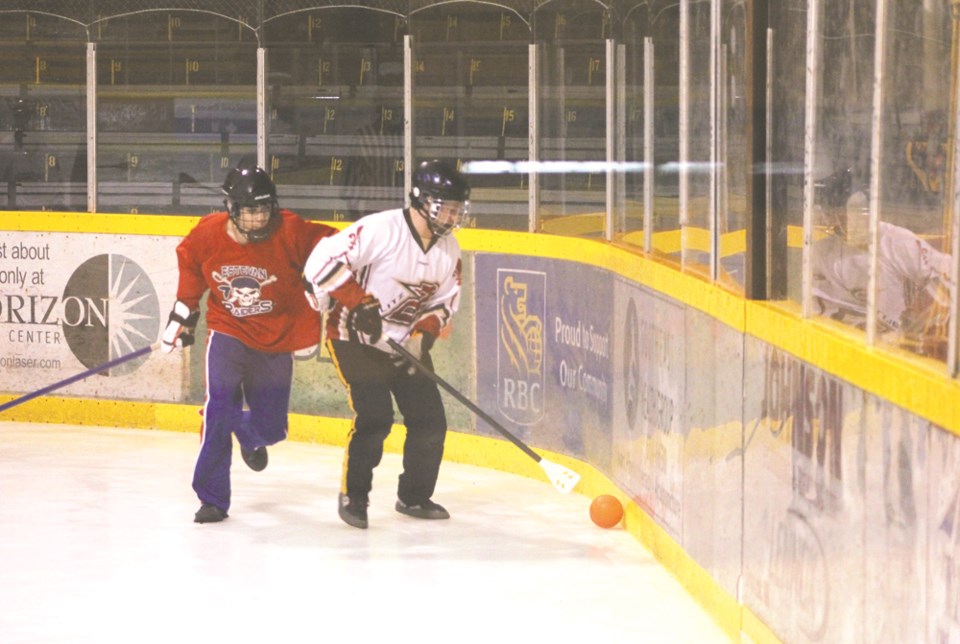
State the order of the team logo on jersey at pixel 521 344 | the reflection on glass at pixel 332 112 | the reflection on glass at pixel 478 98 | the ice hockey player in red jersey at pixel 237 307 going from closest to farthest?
the ice hockey player in red jersey at pixel 237 307, the team logo on jersey at pixel 521 344, the reflection on glass at pixel 478 98, the reflection on glass at pixel 332 112

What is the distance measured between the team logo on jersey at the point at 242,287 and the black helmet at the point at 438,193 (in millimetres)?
596

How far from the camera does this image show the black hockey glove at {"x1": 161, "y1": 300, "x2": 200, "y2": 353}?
5.41 metres

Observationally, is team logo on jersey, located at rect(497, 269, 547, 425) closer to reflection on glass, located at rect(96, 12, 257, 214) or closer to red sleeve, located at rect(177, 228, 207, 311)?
red sleeve, located at rect(177, 228, 207, 311)

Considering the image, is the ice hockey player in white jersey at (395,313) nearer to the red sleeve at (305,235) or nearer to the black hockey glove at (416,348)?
the black hockey glove at (416,348)

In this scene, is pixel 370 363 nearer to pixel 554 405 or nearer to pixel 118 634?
pixel 554 405

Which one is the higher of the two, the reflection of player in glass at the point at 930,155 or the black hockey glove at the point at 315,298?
the reflection of player in glass at the point at 930,155

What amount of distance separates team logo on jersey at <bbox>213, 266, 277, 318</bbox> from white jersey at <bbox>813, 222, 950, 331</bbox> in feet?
7.83

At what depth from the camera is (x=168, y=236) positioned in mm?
7445

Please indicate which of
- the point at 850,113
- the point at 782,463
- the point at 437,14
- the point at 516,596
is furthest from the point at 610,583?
the point at 437,14

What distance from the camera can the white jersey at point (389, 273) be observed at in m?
Answer: 5.18

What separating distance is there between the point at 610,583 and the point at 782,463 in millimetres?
1167

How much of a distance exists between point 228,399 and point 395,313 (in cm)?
64

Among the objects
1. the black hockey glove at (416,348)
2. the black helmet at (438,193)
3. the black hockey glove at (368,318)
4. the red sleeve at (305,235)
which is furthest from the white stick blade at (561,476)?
the red sleeve at (305,235)

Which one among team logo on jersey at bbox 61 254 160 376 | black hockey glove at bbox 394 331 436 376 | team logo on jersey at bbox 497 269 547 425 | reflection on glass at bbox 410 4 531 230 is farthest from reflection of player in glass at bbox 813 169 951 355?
team logo on jersey at bbox 61 254 160 376
